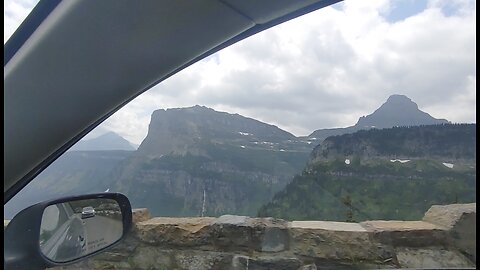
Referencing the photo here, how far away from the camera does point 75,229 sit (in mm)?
1255

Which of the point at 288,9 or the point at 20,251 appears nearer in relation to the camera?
the point at 20,251

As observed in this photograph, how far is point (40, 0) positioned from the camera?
1.09 m

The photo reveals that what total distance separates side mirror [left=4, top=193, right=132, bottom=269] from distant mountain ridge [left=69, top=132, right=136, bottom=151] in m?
0.25

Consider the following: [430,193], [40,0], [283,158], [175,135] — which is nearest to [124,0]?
[40,0]

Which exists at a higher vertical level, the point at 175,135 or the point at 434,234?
the point at 175,135

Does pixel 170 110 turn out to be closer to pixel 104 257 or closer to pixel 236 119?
pixel 236 119

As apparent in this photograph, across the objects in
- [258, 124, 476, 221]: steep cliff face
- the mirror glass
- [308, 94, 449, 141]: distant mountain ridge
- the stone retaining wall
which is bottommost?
the stone retaining wall

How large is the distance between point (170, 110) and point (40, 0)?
81 cm

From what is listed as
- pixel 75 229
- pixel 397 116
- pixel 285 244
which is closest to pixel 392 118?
pixel 397 116

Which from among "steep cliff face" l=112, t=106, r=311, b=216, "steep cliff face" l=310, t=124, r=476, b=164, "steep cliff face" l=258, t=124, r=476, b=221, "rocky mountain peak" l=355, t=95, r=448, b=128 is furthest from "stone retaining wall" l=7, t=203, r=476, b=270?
"rocky mountain peak" l=355, t=95, r=448, b=128

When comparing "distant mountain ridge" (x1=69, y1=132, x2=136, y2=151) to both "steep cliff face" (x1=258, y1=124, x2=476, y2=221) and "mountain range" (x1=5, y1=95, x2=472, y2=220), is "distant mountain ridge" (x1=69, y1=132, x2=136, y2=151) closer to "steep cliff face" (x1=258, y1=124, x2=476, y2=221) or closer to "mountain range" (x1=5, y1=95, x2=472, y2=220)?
"mountain range" (x1=5, y1=95, x2=472, y2=220)

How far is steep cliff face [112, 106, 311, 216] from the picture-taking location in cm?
192

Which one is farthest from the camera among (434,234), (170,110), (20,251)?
(434,234)

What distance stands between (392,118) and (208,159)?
89 centimetres
